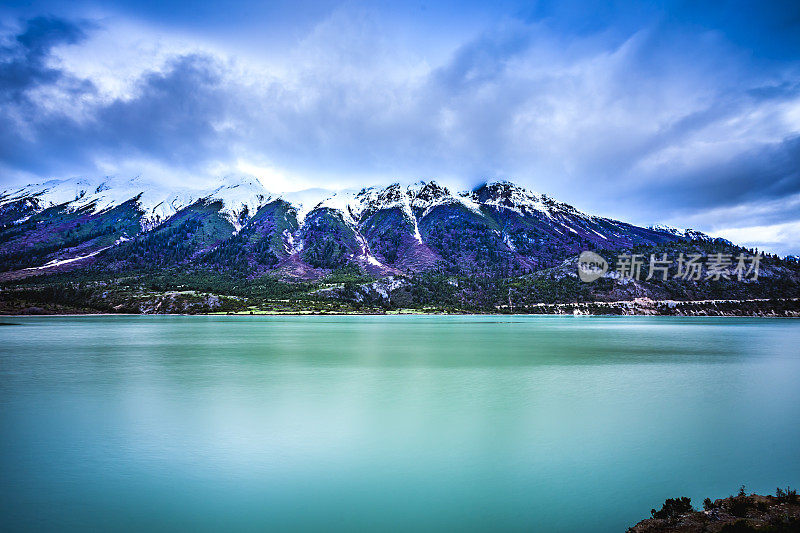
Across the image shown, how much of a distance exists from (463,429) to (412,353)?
109ft

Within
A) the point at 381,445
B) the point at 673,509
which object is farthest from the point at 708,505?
the point at 381,445

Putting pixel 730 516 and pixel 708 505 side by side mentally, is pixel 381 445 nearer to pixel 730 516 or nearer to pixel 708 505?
pixel 708 505

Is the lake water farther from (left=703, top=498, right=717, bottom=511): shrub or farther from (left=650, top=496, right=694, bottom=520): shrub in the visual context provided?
(left=703, top=498, right=717, bottom=511): shrub

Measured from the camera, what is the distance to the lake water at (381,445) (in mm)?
13672

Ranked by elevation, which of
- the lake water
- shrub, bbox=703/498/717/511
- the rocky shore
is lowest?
the lake water

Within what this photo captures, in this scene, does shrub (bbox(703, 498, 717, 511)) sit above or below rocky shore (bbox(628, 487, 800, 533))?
below

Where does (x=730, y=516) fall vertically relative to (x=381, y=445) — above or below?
above

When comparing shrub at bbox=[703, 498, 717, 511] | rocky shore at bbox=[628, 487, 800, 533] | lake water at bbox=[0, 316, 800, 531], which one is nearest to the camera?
rocky shore at bbox=[628, 487, 800, 533]

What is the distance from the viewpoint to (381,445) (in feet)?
66.0

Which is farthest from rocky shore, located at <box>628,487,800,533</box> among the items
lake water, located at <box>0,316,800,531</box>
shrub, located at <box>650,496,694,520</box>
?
lake water, located at <box>0,316,800,531</box>

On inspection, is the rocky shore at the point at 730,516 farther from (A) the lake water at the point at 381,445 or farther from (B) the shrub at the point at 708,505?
(A) the lake water at the point at 381,445

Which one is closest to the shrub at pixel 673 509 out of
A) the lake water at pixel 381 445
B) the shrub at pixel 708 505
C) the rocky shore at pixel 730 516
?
the rocky shore at pixel 730 516

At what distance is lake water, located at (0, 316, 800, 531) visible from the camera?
1367cm

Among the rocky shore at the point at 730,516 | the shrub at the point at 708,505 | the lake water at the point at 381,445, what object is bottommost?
the lake water at the point at 381,445
